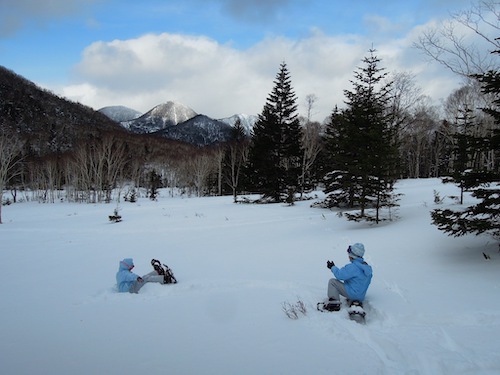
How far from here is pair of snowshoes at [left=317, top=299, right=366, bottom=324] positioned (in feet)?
15.8

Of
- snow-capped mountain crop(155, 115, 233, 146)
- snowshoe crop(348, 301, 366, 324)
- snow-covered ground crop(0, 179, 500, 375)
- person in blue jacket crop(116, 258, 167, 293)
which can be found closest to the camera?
snow-covered ground crop(0, 179, 500, 375)

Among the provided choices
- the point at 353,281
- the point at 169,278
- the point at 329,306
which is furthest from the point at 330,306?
the point at 169,278

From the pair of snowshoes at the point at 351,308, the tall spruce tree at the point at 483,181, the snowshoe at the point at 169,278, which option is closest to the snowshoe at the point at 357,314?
the pair of snowshoes at the point at 351,308

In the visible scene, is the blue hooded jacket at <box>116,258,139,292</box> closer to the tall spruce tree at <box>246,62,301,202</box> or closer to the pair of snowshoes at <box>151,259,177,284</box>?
the pair of snowshoes at <box>151,259,177,284</box>

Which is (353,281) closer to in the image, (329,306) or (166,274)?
(329,306)

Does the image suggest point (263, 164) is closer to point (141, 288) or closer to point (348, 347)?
point (141, 288)

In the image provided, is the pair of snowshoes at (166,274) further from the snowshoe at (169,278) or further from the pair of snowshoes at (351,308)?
the pair of snowshoes at (351,308)

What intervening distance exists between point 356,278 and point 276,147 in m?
21.1

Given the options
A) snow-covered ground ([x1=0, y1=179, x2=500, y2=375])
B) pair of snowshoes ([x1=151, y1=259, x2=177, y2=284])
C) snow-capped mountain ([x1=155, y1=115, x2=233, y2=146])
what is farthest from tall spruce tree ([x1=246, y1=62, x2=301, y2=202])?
snow-capped mountain ([x1=155, y1=115, x2=233, y2=146])

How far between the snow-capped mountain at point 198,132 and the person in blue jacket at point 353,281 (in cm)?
16742

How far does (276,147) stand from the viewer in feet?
84.7

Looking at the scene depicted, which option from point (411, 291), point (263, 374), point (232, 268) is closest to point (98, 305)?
point (232, 268)

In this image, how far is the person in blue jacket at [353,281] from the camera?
5277mm

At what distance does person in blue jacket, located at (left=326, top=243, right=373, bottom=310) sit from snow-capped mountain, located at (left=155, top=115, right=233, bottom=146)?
167m
